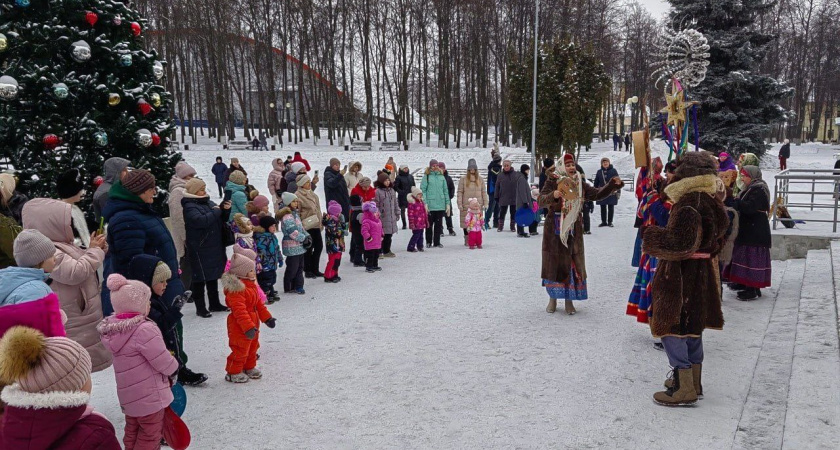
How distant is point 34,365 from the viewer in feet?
7.08

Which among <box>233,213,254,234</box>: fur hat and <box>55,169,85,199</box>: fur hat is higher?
<box>55,169,85,199</box>: fur hat

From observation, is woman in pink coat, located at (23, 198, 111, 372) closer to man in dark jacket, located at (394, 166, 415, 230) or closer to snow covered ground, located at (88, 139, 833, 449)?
snow covered ground, located at (88, 139, 833, 449)

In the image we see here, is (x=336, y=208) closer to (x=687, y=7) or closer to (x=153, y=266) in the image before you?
(x=153, y=266)

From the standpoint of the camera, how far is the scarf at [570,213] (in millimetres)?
7113

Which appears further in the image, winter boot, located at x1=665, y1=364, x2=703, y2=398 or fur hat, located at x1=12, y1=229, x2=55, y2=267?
winter boot, located at x1=665, y1=364, x2=703, y2=398

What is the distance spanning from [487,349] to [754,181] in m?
4.30

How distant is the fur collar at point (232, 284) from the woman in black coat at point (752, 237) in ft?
20.1

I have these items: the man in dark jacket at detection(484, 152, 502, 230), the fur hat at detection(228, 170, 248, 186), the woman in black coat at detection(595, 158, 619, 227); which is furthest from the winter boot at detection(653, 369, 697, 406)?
the woman in black coat at detection(595, 158, 619, 227)

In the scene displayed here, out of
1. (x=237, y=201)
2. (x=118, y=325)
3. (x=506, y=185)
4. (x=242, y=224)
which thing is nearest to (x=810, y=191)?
(x=506, y=185)

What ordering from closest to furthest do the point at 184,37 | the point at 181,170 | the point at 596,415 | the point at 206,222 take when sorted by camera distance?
the point at 596,415, the point at 206,222, the point at 181,170, the point at 184,37

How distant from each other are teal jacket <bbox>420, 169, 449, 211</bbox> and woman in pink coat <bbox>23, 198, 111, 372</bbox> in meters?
8.72

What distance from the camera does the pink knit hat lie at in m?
3.63

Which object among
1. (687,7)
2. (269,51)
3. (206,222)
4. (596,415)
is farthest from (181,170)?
(269,51)

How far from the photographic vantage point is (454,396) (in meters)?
5.03
